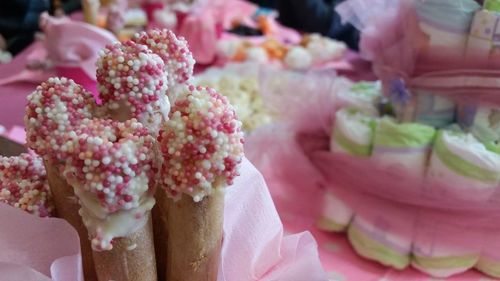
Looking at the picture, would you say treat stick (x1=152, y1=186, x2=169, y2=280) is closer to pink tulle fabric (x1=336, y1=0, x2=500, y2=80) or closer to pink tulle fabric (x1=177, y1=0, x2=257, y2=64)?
pink tulle fabric (x1=336, y1=0, x2=500, y2=80)

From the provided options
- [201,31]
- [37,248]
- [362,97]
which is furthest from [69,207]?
[201,31]

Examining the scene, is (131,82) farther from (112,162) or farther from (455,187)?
(455,187)

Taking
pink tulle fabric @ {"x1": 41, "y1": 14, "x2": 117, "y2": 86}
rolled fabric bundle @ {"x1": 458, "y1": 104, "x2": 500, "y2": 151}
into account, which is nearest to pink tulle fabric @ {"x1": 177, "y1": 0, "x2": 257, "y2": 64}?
pink tulle fabric @ {"x1": 41, "y1": 14, "x2": 117, "y2": 86}

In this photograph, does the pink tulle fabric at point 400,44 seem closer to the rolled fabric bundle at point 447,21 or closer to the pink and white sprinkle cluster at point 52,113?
the rolled fabric bundle at point 447,21

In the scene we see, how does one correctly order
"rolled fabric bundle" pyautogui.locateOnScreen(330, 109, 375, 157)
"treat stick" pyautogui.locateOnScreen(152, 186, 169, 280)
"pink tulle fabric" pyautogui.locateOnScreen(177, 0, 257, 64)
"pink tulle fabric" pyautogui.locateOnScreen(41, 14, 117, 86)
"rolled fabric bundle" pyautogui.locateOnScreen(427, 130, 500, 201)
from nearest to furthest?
"treat stick" pyautogui.locateOnScreen(152, 186, 169, 280) < "rolled fabric bundle" pyautogui.locateOnScreen(427, 130, 500, 201) < "rolled fabric bundle" pyautogui.locateOnScreen(330, 109, 375, 157) < "pink tulle fabric" pyautogui.locateOnScreen(41, 14, 117, 86) < "pink tulle fabric" pyautogui.locateOnScreen(177, 0, 257, 64)

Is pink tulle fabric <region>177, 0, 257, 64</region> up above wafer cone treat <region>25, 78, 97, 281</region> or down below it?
below

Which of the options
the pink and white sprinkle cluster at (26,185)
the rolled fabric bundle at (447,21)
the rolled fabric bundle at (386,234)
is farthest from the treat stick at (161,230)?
the rolled fabric bundle at (447,21)
